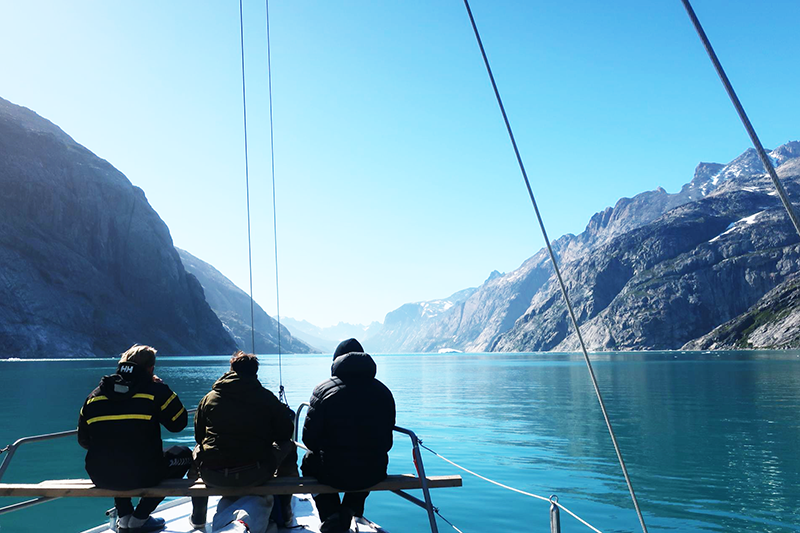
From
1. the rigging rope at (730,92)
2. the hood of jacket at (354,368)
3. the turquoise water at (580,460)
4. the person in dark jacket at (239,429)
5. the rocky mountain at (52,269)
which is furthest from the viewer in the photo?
the rocky mountain at (52,269)

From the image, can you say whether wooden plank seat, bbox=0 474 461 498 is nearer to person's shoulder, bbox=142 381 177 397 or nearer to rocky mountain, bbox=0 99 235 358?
person's shoulder, bbox=142 381 177 397

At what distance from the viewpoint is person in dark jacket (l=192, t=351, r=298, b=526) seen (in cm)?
656

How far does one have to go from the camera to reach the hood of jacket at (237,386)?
6.61 metres

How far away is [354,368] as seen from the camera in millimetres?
6762

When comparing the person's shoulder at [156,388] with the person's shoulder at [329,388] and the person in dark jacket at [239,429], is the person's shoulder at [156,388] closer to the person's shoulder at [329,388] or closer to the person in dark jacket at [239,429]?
the person in dark jacket at [239,429]

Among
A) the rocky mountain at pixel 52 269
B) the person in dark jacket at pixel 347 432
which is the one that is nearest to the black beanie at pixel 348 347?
the person in dark jacket at pixel 347 432

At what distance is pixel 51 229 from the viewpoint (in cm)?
18238

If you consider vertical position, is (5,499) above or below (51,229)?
below

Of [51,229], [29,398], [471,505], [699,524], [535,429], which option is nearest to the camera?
[699,524]

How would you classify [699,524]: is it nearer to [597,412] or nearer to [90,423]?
[90,423]

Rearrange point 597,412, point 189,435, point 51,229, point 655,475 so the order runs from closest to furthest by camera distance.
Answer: point 655,475
point 189,435
point 597,412
point 51,229

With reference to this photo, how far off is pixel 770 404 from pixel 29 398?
193ft

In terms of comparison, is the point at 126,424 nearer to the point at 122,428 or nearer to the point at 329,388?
the point at 122,428

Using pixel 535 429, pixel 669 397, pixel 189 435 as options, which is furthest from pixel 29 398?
pixel 669 397
